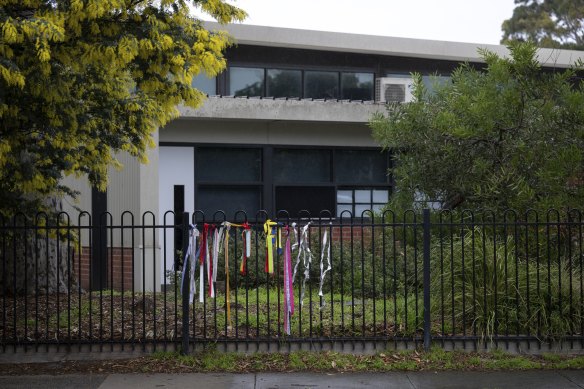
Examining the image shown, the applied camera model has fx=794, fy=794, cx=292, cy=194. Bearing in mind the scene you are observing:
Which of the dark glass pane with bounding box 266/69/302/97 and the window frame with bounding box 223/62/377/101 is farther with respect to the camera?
the dark glass pane with bounding box 266/69/302/97

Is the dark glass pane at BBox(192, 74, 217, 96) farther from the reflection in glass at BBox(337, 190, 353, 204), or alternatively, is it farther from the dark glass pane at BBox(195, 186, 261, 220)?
the reflection in glass at BBox(337, 190, 353, 204)

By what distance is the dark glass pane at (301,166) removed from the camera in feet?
55.0

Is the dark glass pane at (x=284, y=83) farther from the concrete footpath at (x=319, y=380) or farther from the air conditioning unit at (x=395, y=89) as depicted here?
the concrete footpath at (x=319, y=380)

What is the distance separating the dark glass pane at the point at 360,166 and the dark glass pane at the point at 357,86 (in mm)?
1684

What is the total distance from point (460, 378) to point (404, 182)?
3.60m

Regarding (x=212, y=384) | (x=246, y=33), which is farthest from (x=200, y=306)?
(x=246, y=33)

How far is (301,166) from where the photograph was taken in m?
16.9

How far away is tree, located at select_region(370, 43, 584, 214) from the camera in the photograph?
32.6ft

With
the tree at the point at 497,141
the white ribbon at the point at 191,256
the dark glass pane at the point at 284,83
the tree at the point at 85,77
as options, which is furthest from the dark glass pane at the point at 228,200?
the white ribbon at the point at 191,256

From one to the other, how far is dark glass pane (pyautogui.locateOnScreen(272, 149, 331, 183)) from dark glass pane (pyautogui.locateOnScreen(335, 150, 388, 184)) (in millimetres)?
275

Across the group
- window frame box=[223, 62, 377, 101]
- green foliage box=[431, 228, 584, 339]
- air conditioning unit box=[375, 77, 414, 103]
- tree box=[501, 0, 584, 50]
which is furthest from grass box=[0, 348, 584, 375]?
tree box=[501, 0, 584, 50]

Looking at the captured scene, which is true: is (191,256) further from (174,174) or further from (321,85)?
(321,85)

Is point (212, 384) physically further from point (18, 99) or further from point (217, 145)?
point (217, 145)

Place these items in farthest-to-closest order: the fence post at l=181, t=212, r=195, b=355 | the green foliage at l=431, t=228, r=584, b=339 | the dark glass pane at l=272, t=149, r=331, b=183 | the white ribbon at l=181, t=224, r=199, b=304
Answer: the dark glass pane at l=272, t=149, r=331, b=183 → the green foliage at l=431, t=228, r=584, b=339 → the white ribbon at l=181, t=224, r=199, b=304 → the fence post at l=181, t=212, r=195, b=355
